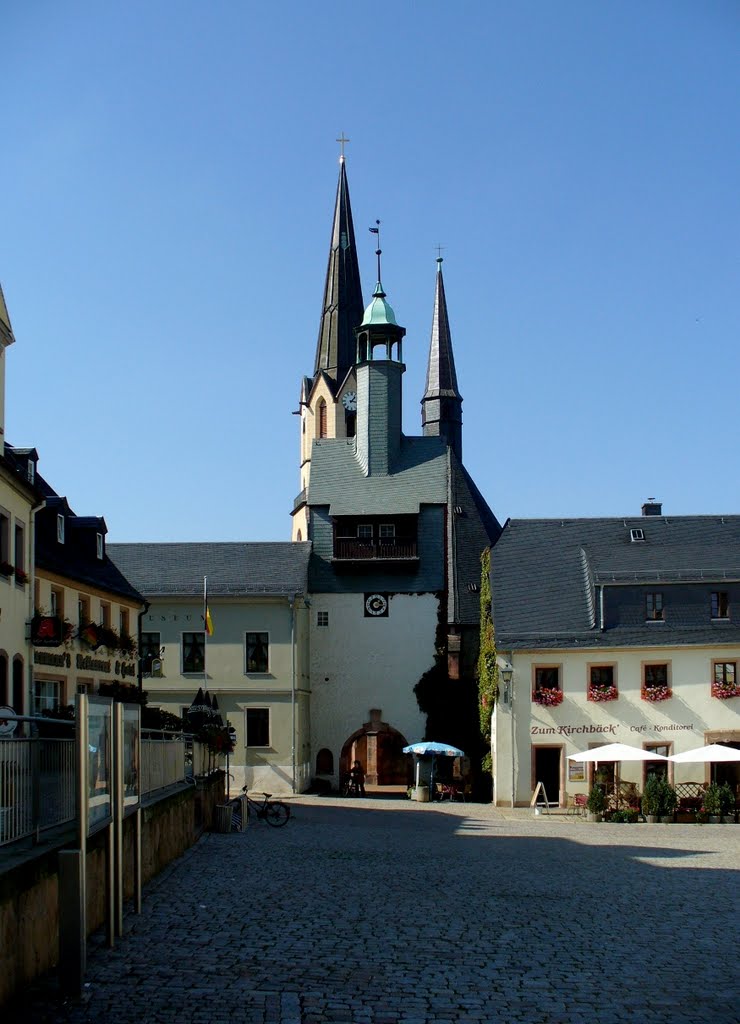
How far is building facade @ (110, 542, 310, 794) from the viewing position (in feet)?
Result: 155

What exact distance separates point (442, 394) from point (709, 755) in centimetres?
4270

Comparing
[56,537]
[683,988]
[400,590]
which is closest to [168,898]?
[683,988]

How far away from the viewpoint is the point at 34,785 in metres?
10.2

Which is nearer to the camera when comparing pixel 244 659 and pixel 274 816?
pixel 274 816

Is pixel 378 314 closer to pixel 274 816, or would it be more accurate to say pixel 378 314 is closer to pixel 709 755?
pixel 709 755

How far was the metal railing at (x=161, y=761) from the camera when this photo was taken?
16.7 metres

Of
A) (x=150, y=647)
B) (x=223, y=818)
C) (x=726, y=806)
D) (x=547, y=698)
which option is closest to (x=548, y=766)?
(x=547, y=698)

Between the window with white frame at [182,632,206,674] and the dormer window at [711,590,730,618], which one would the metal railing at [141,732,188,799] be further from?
the window with white frame at [182,632,206,674]

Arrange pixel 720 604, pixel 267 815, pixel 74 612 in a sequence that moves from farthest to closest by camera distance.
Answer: pixel 720 604 → pixel 74 612 → pixel 267 815

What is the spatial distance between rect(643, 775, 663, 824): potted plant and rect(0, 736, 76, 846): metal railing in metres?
25.3

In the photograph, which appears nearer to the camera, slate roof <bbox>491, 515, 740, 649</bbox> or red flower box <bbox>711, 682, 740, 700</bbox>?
red flower box <bbox>711, 682, 740, 700</bbox>

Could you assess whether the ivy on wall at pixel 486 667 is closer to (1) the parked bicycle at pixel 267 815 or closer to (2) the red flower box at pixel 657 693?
(2) the red flower box at pixel 657 693

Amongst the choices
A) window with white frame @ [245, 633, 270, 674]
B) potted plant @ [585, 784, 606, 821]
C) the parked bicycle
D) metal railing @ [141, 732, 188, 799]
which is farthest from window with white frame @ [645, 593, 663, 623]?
metal railing @ [141, 732, 188, 799]

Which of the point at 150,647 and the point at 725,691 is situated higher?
the point at 150,647
